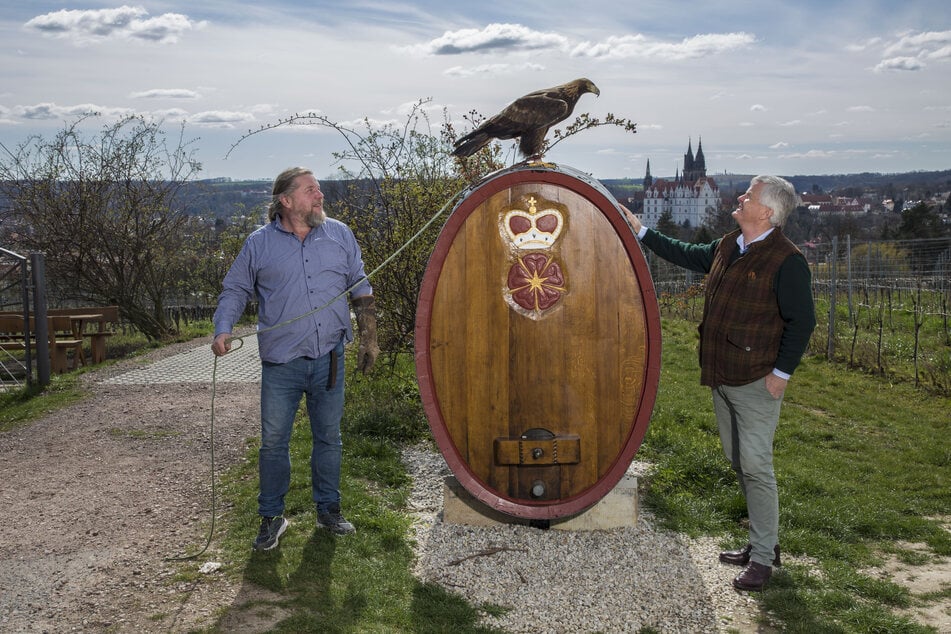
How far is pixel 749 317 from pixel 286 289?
2351 millimetres

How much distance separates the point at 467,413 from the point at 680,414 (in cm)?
437

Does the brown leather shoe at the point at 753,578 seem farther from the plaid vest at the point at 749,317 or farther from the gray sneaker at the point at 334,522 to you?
the gray sneaker at the point at 334,522

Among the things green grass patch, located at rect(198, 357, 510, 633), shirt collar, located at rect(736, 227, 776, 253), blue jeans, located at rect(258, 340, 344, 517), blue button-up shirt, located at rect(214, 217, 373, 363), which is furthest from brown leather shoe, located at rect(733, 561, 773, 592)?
blue button-up shirt, located at rect(214, 217, 373, 363)

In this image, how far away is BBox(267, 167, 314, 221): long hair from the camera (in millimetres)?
4160

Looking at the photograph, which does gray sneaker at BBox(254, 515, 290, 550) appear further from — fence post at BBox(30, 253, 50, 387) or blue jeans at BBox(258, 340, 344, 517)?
fence post at BBox(30, 253, 50, 387)

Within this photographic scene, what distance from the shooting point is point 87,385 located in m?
9.86

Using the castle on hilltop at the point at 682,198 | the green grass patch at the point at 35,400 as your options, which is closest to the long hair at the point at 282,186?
the green grass patch at the point at 35,400

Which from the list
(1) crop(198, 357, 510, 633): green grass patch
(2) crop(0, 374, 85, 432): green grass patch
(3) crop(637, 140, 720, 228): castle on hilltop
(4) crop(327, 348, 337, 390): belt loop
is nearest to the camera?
(1) crop(198, 357, 510, 633): green grass patch

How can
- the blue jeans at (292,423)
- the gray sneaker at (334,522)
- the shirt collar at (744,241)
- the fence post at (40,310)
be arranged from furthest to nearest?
1. the fence post at (40,310)
2. the gray sneaker at (334,522)
3. the blue jeans at (292,423)
4. the shirt collar at (744,241)

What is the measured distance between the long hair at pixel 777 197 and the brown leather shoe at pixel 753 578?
1670 mm

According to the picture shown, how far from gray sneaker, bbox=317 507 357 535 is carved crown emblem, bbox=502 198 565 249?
6.03 feet

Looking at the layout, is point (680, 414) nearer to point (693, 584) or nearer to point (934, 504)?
point (934, 504)

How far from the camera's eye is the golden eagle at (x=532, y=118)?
4.24m

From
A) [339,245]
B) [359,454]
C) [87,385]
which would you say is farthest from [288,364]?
[87,385]
